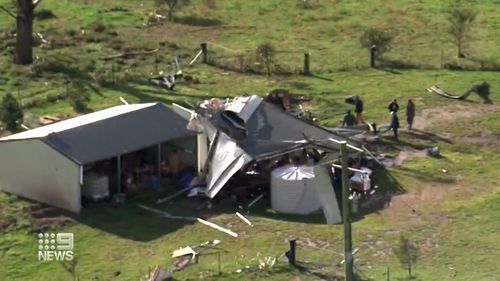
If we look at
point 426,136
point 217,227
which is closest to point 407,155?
point 426,136

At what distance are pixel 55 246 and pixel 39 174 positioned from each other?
337 cm

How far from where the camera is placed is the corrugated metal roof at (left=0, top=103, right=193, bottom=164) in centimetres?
3042

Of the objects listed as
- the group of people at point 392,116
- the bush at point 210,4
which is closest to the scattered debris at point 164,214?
the group of people at point 392,116

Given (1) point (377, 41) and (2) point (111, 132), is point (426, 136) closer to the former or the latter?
(2) point (111, 132)

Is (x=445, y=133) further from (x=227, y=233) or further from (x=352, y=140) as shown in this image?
(x=227, y=233)

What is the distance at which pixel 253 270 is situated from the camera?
25562mm

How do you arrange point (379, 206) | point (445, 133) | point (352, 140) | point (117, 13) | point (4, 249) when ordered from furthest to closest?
1. point (117, 13)
2. point (445, 133)
3. point (352, 140)
4. point (379, 206)
5. point (4, 249)

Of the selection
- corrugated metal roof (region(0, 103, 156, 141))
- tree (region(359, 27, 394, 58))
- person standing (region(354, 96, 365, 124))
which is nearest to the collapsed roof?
corrugated metal roof (region(0, 103, 156, 141))

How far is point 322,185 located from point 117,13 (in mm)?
29526

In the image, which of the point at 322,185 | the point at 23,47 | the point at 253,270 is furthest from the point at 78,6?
the point at 253,270

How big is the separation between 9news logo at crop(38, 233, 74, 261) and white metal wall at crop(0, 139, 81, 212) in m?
1.70

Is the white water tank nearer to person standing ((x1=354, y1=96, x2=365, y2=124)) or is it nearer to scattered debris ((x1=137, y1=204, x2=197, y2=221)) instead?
scattered debris ((x1=137, y1=204, x2=197, y2=221))

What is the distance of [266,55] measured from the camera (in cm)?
4434

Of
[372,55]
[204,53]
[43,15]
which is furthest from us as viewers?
[43,15]
